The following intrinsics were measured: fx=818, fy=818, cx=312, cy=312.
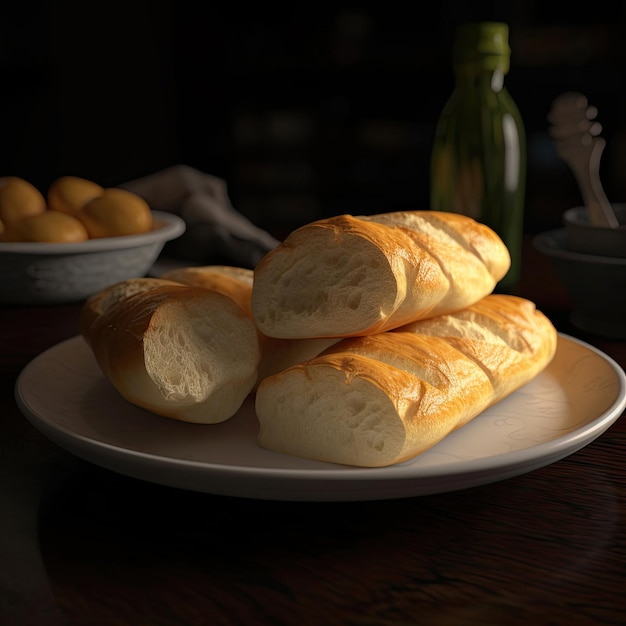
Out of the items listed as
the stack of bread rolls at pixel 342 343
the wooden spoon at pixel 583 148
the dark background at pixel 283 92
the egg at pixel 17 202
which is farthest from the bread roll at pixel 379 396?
the dark background at pixel 283 92

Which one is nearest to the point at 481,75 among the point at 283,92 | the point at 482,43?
the point at 482,43

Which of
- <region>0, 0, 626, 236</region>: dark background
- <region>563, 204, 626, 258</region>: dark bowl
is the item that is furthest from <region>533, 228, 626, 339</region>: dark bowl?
<region>0, 0, 626, 236</region>: dark background

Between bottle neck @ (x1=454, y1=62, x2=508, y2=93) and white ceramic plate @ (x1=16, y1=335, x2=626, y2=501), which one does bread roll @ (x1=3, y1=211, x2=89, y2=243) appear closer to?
white ceramic plate @ (x1=16, y1=335, x2=626, y2=501)

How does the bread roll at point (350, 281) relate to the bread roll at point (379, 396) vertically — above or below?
above

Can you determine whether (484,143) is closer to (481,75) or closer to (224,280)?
(481,75)

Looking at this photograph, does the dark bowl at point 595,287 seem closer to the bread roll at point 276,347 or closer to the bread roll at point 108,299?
the bread roll at point 276,347

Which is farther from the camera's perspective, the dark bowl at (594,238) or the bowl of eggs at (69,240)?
the bowl of eggs at (69,240)
